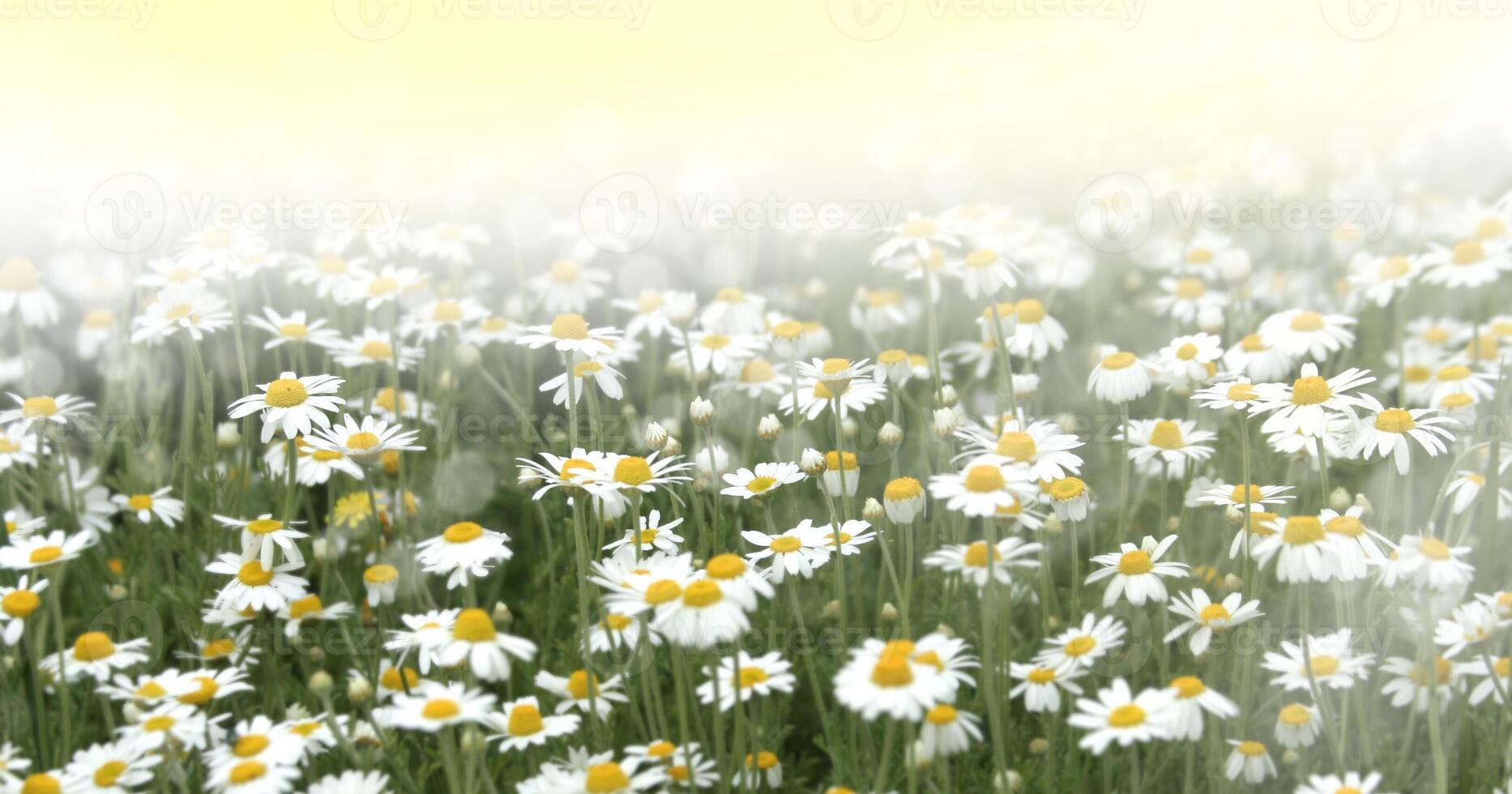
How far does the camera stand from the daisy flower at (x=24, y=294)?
173 inches

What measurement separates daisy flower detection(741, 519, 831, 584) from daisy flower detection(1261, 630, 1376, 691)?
0.96 m

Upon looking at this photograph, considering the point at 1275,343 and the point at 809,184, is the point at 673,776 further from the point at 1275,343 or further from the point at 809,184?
the point at 809,184

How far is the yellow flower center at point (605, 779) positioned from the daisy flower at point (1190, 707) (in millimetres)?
1014

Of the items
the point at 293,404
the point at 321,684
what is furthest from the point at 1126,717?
the point at 293,404

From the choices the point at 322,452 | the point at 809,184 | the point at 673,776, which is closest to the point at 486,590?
the point at 322,452

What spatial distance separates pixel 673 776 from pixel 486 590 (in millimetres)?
1575

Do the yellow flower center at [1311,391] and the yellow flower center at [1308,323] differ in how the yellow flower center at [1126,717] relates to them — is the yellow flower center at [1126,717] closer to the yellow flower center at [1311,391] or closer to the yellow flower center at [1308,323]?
the yellow flower center at [1311,391]

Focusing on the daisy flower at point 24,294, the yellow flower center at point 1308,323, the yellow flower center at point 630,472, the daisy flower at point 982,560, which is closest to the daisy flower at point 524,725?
the yellow flower center at point 630,472

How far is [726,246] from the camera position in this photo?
6504 millimetres

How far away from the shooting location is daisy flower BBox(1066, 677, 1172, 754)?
Result: 7.59 ft

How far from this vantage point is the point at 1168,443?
3.41 meters

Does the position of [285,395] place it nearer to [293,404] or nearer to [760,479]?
[293,404]

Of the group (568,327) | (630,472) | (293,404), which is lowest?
(630,472)

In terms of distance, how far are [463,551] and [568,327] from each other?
0.67 meters
